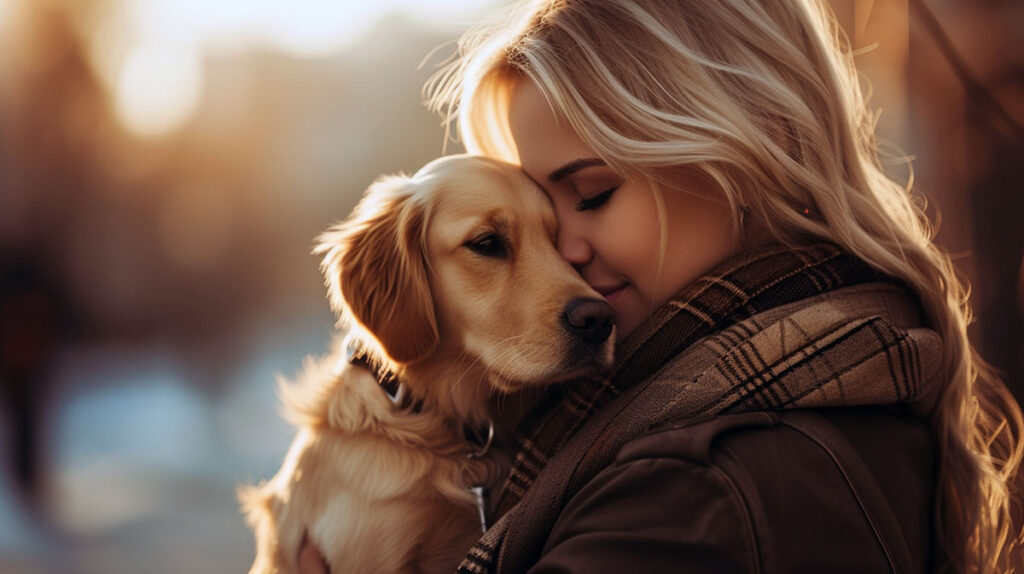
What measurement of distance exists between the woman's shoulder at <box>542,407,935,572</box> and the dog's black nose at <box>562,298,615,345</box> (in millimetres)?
582

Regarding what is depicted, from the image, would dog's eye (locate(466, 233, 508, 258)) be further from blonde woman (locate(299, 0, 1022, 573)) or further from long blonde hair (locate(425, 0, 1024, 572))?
long blonde hair (locate(425, 0, 1024, 572))

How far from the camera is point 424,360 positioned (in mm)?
2037

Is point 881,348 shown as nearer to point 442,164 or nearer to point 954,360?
point 954,360

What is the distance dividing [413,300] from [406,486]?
1.44 ft

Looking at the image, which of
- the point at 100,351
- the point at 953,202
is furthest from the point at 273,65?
the point at 953,202

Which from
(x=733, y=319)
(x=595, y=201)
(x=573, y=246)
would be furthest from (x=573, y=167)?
(x=733, y=319)

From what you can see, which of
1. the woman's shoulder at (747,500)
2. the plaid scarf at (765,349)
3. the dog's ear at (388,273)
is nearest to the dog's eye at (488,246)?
the dog's ear at (388,273)

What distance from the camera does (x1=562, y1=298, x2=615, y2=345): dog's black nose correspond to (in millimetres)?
1765

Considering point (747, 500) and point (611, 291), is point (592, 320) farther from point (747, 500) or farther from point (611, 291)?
point (747, 500)

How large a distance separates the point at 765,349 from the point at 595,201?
573 mm

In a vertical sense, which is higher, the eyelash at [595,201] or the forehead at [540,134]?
the forehead at [540,134]

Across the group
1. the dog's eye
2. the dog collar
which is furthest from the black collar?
the dog's eye

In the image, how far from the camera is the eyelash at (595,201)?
65.8 inches

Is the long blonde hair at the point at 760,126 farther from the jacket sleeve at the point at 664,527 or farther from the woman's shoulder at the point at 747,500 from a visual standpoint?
the jacket sleeve at the point at 664,527
